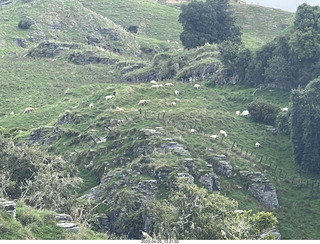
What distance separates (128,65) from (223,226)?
259 ft

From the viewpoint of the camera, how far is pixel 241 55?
100250mm

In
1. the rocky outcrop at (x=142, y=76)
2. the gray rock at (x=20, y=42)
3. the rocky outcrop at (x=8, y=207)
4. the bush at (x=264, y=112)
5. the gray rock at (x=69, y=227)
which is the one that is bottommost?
the gray rock at (x=20, y=42)

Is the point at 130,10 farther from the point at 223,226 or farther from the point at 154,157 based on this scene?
the point at 223,226

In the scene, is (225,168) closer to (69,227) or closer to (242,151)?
(242,151)

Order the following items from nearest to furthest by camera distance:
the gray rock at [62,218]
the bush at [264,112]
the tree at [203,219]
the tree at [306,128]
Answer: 1. the gray rock at [62,218]
2. the tree at [203,219]
3. the tree at [306,128]
4. the bush at [264,112]

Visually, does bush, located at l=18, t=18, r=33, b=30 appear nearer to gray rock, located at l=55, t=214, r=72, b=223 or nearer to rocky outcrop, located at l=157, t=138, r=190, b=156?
rocky outcrop, located at l=157, t=138, r=190, b=156

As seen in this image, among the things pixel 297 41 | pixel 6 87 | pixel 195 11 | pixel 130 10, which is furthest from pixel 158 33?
pixel 297 41

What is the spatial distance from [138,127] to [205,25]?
5709 centimetres

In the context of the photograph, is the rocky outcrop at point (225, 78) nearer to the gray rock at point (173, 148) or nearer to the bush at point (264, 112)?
the bush at point (264, 112)

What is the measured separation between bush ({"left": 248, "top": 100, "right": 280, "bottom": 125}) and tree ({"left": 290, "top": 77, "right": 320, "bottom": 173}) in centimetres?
697

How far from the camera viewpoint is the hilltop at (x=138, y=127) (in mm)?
63219

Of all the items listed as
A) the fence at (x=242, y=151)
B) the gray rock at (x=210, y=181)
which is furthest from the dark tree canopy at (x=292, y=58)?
the gray rock at (x=210, y=181)

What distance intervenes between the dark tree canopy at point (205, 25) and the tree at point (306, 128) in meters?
49.3

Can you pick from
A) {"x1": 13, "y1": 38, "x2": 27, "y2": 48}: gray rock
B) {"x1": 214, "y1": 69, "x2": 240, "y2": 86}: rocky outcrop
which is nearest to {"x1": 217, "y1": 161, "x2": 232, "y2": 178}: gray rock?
{"x1": 214, "y1": 69, "x2": 240, "y2": 86}: rocky outcrop
